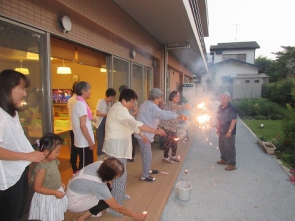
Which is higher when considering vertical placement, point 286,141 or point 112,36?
point 112,36

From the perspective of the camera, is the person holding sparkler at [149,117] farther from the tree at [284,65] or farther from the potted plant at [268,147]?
the tree at [284,65]

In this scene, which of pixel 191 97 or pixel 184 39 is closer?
pixel 184 39

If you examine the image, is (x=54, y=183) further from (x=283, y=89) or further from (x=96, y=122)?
(x=283, y=89)

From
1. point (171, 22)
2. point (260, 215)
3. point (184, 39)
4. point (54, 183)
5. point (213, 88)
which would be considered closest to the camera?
point (54, 183)

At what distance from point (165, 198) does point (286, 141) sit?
5.48 m

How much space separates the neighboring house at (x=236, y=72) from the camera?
25391 millimetres

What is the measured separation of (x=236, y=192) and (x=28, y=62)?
165 inches

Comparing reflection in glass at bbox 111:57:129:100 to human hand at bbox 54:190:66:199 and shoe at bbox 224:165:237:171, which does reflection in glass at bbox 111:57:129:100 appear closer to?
shoe at bbox 224:165:237:171

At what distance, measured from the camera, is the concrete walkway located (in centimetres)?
346

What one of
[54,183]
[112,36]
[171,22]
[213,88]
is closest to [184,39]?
[171,22]

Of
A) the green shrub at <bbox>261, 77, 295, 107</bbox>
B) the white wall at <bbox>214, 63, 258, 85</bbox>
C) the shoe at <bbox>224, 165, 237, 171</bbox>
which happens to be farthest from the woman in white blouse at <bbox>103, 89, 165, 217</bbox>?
the white wall at <bbox>214, 63, 258, 85</bbox>

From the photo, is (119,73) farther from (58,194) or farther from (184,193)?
(58,194)

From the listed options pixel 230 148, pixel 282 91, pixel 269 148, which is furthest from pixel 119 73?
pixel 282 91

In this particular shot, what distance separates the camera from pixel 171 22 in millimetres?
5930
